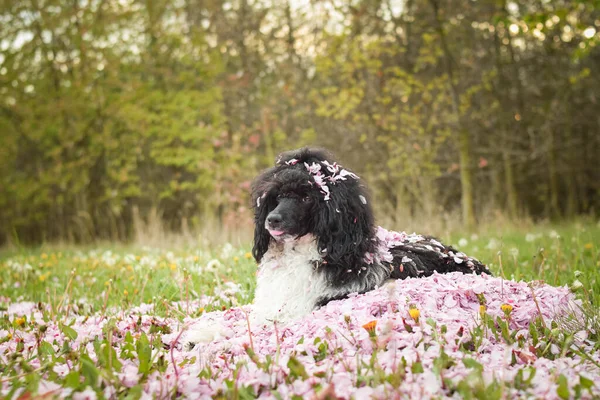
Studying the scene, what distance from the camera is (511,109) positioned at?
13.2m

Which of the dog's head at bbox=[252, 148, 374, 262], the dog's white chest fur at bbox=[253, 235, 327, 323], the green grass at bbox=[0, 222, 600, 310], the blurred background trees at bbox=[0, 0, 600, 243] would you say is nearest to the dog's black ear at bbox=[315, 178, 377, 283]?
the dog's head at bbox=[252, 148, 374, 262]

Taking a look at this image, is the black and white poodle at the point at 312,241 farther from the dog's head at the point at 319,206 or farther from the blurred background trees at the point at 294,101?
the blurred background trees at the point at 294,101

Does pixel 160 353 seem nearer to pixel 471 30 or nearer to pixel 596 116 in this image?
pixel 471 30

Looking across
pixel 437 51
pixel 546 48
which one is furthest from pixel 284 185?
pixel 546 48

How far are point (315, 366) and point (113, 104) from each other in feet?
49.3

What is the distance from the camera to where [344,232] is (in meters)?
3.70

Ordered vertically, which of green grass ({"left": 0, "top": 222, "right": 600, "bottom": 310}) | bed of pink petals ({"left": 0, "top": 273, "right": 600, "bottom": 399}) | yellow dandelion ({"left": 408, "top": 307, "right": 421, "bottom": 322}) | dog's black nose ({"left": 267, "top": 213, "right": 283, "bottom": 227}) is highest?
dog's black nose ({"left": 267, "top": 213, "right": 283, "bottom": 227})

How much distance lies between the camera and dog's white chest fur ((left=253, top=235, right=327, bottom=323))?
145 inches

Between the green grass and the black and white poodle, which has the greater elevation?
the black and white poodle

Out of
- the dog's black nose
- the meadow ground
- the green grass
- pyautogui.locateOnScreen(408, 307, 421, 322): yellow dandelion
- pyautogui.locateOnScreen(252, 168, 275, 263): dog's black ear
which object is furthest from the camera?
the green grass

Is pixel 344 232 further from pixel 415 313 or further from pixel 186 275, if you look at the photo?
pixel 186 275

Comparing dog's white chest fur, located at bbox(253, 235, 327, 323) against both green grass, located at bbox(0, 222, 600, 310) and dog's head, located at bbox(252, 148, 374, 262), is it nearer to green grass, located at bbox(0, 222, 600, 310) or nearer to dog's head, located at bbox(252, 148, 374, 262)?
dog's head, located at bbox(252, 148, 374, 262)

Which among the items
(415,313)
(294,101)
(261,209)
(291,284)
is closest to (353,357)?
(415,313)

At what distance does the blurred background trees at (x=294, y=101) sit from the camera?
12.3 m
